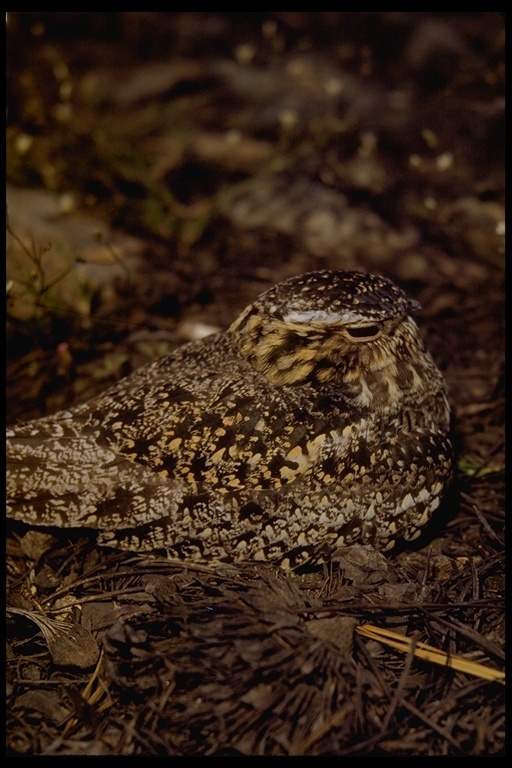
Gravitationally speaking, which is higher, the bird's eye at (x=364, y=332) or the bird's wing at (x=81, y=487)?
the bird's eye at (x=364, y=332)

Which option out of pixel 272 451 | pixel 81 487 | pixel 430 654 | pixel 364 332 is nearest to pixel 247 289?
pixel 364 332

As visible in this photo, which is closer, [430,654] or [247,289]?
[430,654]

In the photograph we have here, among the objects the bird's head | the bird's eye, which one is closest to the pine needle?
the bird's head

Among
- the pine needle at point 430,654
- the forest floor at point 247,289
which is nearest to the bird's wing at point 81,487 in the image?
the forest floor at point 247,289

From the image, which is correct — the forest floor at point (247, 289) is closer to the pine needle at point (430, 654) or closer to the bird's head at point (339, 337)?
the pine needle at point (430, 654)

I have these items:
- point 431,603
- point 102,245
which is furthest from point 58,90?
point 431,603

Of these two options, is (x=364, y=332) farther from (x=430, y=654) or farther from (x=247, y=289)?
(x=247, y=289)

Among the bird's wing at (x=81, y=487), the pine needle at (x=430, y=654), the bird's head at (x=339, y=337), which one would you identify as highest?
the bird's head at (x=339, y=337)
